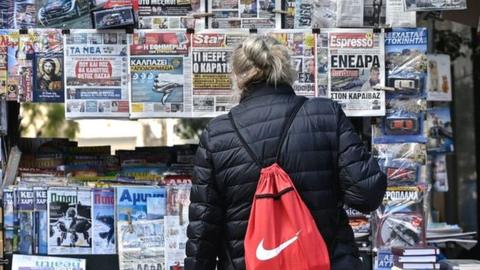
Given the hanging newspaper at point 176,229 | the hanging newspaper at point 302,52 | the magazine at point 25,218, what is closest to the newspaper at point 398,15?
the hanging newspaper at point 302,52

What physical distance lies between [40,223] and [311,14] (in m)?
1.83

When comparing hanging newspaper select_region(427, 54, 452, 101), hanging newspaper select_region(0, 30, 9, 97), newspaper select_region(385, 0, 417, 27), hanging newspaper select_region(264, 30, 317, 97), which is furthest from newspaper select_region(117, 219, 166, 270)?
hanging newspaper select_region(427, 54, 452, 101)

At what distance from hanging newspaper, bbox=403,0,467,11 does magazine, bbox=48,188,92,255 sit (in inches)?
78.1

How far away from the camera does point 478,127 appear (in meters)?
6.49

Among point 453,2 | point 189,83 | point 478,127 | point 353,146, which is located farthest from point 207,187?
point 478,127

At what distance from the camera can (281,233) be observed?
90.0 inches

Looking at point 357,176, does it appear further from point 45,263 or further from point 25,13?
point 25,13

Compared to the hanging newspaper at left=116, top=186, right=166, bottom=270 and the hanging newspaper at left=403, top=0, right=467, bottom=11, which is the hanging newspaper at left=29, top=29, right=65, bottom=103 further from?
the hanging newspaper at left=403, top=0, right=467, bottom=11

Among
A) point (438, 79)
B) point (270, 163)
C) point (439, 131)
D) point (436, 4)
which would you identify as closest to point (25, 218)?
point (270, 163)

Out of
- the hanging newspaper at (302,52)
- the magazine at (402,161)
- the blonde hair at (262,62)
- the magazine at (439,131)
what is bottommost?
the magazine at (402,161)

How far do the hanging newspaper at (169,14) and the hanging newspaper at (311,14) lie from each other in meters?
0.47

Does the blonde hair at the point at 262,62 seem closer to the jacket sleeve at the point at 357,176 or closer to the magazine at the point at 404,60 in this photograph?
the jacket sleeve at the point at 357,176

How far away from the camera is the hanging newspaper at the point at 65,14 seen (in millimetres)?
3641

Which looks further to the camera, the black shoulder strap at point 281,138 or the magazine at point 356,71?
the magazine at point 356,71
